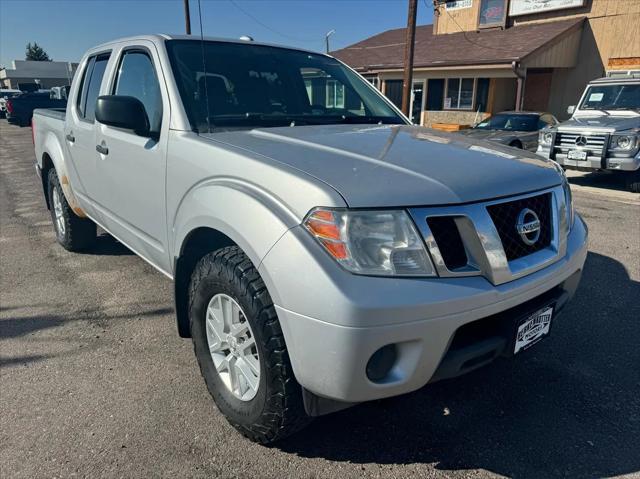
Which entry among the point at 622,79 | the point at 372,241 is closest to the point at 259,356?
the point at 372,241

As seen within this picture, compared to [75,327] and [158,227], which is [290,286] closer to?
[158,227]

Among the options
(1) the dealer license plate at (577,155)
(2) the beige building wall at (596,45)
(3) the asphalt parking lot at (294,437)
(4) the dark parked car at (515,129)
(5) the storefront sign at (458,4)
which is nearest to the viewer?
(3) the asphalt parking lot at (294,437)

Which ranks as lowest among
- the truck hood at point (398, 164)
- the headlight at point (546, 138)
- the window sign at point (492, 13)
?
the headlight at point (546, 138)

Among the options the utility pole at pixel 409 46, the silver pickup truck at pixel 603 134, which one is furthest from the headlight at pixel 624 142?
the utility pole at pixel 409 46

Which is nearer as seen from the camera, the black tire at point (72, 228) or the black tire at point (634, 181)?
the black tire at point (72, 228)

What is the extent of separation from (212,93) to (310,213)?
1404mm

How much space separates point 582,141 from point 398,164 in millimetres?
8621

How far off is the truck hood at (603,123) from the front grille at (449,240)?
333 inches

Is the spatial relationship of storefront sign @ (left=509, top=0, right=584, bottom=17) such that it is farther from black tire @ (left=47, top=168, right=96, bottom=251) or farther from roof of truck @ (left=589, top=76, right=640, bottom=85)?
black tire @ (left=47, top=168, right=96, bottom=251)

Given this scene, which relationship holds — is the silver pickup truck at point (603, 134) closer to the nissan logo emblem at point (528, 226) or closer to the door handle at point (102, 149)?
the nissan logo emblem at point (528, 226)

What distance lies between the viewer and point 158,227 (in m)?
2.85

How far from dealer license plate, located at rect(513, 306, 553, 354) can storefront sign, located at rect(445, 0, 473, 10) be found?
77.6 ft

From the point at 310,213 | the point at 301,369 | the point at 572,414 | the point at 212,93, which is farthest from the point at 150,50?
the point at 572,414

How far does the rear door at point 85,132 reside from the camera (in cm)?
374
